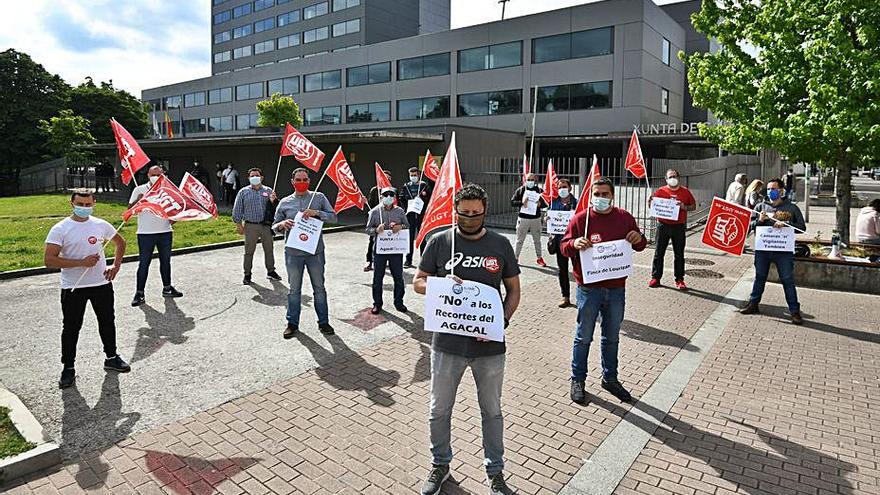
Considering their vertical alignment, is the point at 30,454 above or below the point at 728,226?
below

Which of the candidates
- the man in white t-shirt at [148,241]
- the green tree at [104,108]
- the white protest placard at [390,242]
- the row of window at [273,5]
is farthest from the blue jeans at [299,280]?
the row of window at [273,5]

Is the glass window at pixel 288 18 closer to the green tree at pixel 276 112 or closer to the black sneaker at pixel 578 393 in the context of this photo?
the green tree at pixel 276 112

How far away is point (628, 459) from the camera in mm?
4480

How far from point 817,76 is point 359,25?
201ft

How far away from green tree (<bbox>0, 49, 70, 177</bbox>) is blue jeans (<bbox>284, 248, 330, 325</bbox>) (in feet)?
141

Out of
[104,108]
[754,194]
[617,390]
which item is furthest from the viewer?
[104,108]

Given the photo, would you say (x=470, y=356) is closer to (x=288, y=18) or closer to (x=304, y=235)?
(x=304, y=235)

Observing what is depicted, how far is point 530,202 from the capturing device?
11.9 metres

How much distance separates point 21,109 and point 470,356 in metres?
50.9

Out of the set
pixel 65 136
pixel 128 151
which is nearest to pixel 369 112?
pixel 65 136

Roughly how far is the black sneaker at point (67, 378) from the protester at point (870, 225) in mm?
12573

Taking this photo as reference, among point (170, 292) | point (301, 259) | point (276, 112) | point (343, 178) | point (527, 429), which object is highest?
point (276, 112)

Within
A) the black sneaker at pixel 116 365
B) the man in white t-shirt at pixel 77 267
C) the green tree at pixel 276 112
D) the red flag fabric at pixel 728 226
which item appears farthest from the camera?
the green tree at pixel 276 112

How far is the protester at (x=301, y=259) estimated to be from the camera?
7.43 metres
